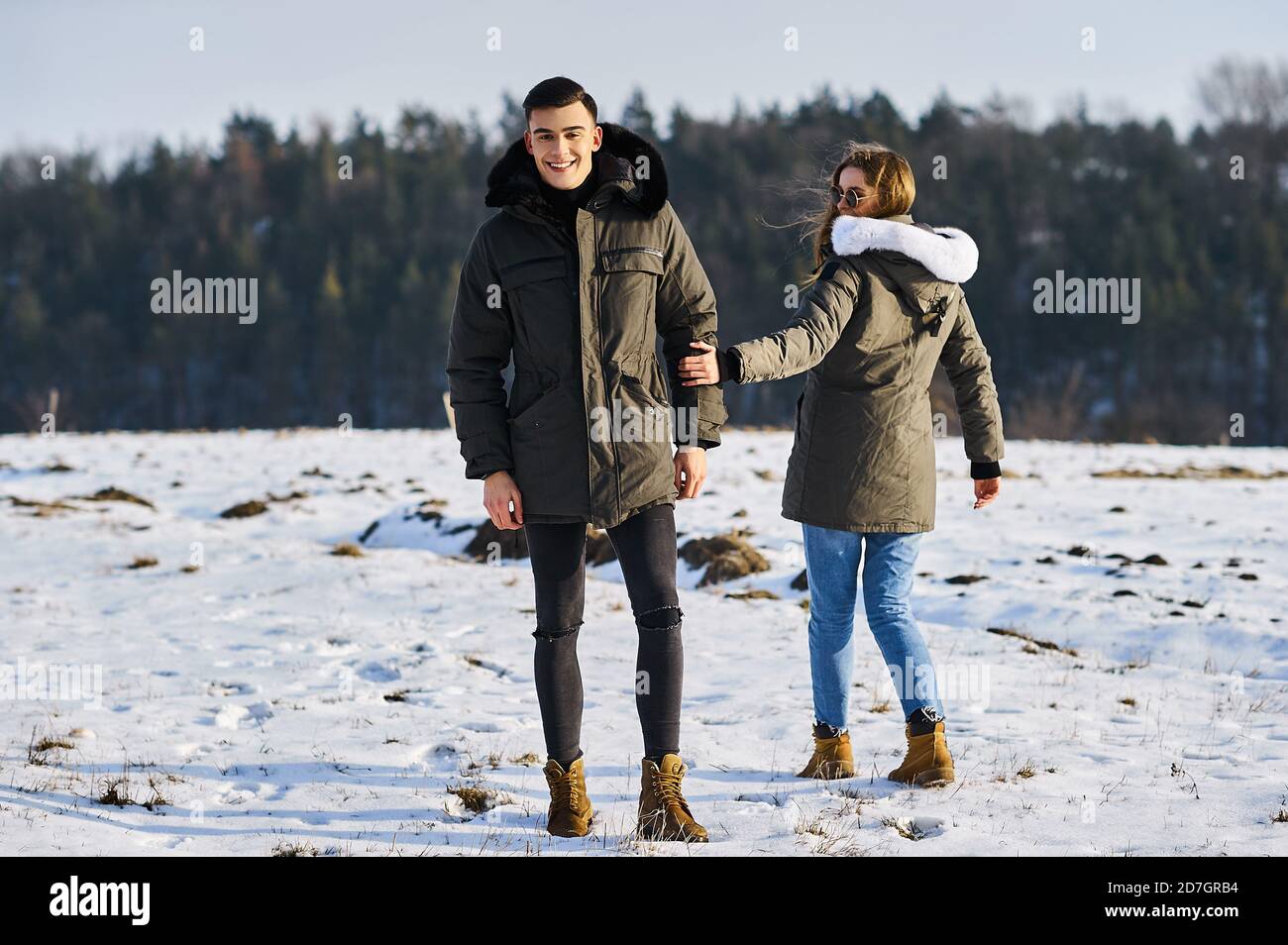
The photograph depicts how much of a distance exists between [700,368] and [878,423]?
928 mm

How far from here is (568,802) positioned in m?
3.31

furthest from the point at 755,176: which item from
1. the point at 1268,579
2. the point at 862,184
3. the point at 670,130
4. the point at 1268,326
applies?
the point at 862,184

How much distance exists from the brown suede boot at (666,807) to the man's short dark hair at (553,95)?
200 centimetres

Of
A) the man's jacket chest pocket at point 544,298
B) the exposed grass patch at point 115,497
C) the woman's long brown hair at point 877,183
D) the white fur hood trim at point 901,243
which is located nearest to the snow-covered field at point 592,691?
the exposed grass patch at point 115,497

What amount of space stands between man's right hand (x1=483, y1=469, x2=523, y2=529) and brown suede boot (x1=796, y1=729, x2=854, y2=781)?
1.53 metres

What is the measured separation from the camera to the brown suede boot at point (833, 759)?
392cm

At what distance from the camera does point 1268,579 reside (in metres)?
8.20

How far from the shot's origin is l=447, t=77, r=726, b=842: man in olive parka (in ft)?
10.4

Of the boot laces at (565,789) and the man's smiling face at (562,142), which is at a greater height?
the man's smiling face at (562,142)

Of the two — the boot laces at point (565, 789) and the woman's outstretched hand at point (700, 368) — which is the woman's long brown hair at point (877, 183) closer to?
the woman's outstretched hand at point (700, 368)

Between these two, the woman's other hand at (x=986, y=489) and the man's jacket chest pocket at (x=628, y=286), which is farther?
the woman's other hand at (x=986, y=489)

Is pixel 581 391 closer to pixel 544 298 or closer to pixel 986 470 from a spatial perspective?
pixel 544 298

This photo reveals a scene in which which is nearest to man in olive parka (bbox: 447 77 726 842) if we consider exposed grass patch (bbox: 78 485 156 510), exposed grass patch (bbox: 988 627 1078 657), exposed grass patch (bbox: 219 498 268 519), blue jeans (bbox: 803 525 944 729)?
blue jeans (bbox: 803 525 944 729)

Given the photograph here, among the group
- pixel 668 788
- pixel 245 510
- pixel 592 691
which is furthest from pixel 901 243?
pixel 245 510
